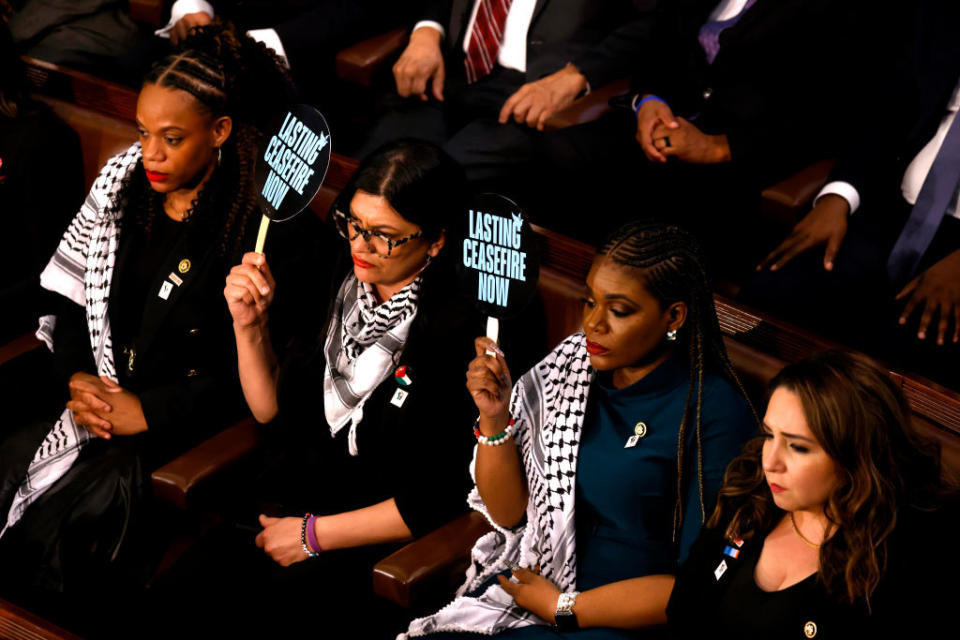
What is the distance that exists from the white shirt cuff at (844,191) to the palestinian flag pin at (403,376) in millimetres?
989

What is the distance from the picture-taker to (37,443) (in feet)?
7.79

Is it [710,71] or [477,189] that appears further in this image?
[477,189]

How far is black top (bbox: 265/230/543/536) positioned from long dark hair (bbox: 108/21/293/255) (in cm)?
40

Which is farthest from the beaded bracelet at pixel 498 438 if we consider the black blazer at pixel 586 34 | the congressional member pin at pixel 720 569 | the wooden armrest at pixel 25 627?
the black blazer at pixel 586 34

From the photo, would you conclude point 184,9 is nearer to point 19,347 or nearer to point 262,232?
point 19,347

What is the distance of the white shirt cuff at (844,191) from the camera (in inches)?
89.4

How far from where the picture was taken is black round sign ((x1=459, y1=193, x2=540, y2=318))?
5.49ft

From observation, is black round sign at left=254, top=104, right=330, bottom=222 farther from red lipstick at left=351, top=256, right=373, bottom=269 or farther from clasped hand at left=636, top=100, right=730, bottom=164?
clasped hand at left=636, top=100, right=730, bottom=164

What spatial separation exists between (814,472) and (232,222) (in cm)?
141

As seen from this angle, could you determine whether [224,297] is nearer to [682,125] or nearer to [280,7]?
[682,125]

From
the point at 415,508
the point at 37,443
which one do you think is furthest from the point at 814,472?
the point at 37,443

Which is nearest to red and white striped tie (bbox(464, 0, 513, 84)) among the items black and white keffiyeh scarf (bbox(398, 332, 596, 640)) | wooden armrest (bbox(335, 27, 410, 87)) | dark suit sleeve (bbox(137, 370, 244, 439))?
wooden armrest (bbox(335, 27, 410, 87))

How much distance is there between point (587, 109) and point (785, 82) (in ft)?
1.55

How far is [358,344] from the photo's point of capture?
84.9 inches
